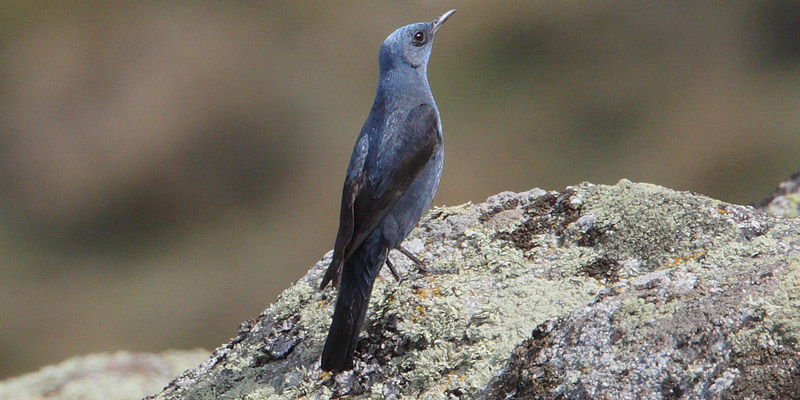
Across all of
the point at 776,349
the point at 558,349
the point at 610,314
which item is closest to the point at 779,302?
the point at 776,349

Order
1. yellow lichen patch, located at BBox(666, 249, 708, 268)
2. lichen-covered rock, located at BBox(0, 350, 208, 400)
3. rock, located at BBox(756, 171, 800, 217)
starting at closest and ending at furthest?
1. yellow lichen patch, located at BBox(666, 249, 708, 268)
2. rock, located at BBox(756, 171, 800, 217)
3. lichen-covered rock, located at BBox(0, 350, 208, 400)

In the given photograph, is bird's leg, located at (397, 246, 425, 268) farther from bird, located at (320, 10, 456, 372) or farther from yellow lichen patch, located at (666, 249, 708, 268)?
yellow lichen patch, located at (666, 249, 708, 268)

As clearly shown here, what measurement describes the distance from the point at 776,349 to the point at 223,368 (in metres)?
2.77

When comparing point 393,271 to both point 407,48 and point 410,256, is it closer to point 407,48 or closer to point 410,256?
point 410,256

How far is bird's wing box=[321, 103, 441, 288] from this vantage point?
3.80 meters

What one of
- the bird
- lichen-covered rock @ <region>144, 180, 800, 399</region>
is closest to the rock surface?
lichen-covered rock @ <region>144, 180, 800, 399</region>

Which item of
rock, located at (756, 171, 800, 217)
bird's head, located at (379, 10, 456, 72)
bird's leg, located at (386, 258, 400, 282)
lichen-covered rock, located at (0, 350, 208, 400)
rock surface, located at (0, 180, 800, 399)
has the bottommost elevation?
rock surface, located at (0, 180, 800, 399)

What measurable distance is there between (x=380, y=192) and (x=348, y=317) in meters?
0.82

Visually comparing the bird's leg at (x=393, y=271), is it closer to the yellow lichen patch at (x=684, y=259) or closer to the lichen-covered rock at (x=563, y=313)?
the lichen-covered rock at (x=563, y=313)

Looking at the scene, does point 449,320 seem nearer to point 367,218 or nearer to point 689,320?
point 367,218

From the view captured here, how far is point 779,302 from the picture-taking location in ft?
7.48

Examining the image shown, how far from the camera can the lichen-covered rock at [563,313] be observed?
2.28 metres

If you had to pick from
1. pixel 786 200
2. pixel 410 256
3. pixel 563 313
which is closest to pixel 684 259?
pixel 563 313

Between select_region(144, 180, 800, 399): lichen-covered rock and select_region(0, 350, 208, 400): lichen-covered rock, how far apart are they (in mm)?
2005
